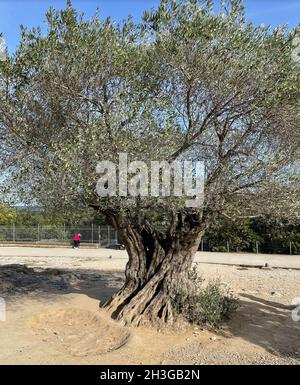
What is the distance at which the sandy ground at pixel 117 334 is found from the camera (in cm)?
822

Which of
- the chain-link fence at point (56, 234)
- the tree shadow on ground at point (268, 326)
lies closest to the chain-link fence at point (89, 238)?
the chain-link fence at point (56, 234)

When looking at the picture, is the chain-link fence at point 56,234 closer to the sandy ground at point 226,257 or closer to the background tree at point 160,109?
the sandy ground at point 226,257

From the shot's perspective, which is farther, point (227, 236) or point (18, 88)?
point (227, 236)

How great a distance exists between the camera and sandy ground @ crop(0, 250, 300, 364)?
8.22 metres

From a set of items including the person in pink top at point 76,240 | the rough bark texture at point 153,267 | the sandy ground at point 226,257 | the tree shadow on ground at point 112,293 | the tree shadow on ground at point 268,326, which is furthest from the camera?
the person in pink top at point 76,240

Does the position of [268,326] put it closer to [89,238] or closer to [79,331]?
→ [79,331]

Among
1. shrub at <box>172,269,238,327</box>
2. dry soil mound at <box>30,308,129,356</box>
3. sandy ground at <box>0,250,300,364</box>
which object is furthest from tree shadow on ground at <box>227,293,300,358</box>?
dry soil mound at <box>30,308,129,356</box>

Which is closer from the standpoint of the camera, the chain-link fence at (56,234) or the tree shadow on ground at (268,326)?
the tree shadow on ground at (268,326)

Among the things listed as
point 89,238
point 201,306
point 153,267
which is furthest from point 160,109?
point 89,238

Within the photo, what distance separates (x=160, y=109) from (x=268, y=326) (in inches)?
204

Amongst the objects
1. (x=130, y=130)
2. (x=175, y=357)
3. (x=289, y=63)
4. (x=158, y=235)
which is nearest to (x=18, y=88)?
(x=130, y=130)

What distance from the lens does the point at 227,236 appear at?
3081cm

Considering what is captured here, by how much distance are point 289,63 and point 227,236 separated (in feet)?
76.0

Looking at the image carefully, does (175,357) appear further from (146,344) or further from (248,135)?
(248,135)
